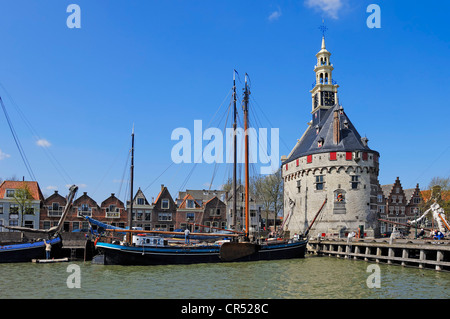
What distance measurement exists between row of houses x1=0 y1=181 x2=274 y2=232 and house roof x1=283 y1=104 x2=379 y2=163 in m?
11.9

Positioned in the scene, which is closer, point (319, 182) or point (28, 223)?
point (319, 182)

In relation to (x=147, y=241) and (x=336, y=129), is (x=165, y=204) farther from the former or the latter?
(x=147, y=241)

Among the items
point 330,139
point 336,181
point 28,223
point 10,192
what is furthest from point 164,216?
point 330,139

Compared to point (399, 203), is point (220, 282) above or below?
below

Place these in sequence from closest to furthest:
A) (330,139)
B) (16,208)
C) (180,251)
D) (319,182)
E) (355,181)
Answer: (180,251)
(355,181)
(319,182)
(330,139)
(16,208)

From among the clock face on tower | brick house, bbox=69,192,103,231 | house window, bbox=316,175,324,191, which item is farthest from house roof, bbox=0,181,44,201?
the clock face on tower

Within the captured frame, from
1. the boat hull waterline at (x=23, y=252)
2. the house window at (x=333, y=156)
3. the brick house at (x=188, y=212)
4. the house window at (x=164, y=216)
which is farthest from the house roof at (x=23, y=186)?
the house window at (x=333, y=156)

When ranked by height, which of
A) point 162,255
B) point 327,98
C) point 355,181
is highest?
point 327,98

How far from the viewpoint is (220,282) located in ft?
80.7

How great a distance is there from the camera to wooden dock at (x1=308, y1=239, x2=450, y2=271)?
30.2 m

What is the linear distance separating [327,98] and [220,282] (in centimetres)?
4732

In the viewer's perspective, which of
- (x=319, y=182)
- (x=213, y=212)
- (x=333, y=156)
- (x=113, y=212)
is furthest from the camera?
(x=213, y=212)

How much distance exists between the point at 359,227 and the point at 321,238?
5.33 m

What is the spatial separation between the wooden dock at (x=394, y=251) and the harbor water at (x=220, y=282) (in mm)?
1159
